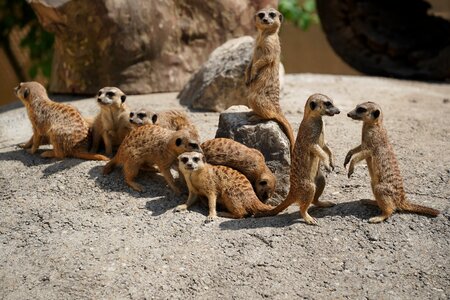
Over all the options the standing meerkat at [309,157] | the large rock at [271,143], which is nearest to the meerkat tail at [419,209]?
the standing meerkat at [309,157]

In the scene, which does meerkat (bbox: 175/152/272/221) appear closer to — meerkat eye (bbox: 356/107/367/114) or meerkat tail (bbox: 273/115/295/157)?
meerkat tail (bbox: 273/115/295/157)

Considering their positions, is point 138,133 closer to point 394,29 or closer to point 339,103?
point 339,103

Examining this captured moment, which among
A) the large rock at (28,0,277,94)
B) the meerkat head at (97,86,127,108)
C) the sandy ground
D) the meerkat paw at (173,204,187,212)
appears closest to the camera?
the sandy ground

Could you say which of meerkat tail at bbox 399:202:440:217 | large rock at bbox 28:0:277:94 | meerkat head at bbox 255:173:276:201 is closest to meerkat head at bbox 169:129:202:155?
meerkat head at bbox 255:173:276:201

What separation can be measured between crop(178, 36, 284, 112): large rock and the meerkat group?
1257mm

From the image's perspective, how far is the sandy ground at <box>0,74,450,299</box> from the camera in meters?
3.22

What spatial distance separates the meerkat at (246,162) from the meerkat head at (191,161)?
26cm

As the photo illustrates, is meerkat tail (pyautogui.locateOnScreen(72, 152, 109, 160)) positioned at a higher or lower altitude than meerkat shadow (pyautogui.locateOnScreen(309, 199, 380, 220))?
higher

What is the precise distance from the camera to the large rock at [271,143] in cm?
431

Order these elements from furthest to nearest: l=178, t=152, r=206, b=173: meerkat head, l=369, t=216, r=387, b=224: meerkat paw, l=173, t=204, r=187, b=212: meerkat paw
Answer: l=173, t=204, r=187, b=212: meerkat paw, l=178, t=152, r=206, b=173: meerkat head, l=369, t=216, r=387, b=224: meerkat paw

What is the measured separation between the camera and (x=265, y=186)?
4145 millimetres

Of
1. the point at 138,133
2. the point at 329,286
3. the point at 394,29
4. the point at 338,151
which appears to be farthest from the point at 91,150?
the point at 394,29

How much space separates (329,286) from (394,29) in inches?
240

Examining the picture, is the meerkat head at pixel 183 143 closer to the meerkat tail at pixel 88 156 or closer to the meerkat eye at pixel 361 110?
the meerkat tail at pixel 88 156
